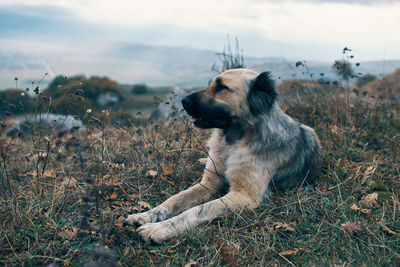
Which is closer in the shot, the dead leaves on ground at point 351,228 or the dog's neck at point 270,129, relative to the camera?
the dead leaves on ground at point 351,228

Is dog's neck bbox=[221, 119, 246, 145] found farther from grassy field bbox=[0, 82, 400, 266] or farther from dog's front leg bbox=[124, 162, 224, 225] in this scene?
grassy field bbox=[0, 82, 400, 266]

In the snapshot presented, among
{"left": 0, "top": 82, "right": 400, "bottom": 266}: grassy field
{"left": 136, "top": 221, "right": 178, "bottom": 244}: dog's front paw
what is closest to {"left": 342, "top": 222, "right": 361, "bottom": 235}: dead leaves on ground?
{"left": 0, "top": 82, "right": 400, "bottom": 266}: grassy field

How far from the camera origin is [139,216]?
147 inches

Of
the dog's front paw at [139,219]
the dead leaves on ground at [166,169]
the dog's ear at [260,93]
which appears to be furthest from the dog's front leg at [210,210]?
the dead leaves on ground at [166,169]

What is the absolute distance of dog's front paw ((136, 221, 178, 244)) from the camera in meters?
3.40

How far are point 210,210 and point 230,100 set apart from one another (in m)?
1.18

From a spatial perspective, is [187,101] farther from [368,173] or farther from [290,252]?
[368,173]

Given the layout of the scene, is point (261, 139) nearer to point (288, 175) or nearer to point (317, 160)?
point (288, 175)

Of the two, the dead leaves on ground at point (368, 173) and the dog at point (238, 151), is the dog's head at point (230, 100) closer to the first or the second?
the dog at point (238, 151)

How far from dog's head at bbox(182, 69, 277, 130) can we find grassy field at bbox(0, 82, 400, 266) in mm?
985

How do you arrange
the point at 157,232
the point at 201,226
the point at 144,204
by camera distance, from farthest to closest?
the point at 144,204, the point at 201,226, the point at 157,232

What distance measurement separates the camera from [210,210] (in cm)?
370

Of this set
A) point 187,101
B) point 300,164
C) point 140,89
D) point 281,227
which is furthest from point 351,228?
point 140,89

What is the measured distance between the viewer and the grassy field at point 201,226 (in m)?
3.22
